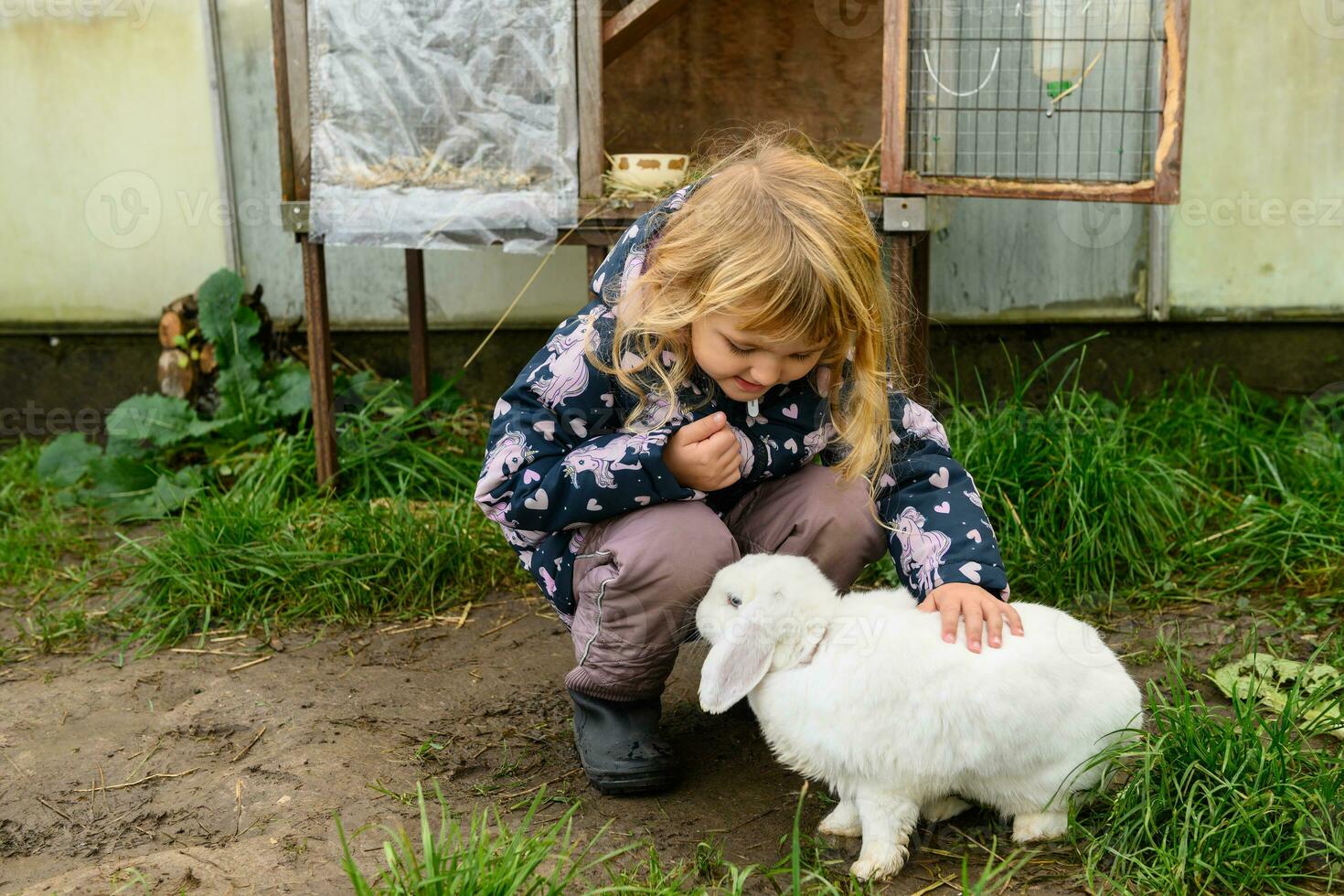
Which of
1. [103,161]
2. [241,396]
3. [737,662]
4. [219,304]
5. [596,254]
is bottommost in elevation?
[737,662]

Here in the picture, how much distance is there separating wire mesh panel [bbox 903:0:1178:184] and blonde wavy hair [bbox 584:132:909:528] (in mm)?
1117

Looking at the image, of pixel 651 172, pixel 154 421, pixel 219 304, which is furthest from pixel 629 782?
pixel 219 304

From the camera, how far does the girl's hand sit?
1.87 meters

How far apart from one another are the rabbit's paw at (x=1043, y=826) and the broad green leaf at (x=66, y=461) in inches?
134

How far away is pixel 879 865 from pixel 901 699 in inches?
11.5

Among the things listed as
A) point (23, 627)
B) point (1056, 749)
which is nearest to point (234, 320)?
point (23, 627)

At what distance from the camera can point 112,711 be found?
8.62ft

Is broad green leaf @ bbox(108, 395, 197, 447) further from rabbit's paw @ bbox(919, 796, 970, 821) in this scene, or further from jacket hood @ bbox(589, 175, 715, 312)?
rabbit's paw @ bbox(919, 796, 970, 821)

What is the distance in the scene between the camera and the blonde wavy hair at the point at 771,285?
196cm

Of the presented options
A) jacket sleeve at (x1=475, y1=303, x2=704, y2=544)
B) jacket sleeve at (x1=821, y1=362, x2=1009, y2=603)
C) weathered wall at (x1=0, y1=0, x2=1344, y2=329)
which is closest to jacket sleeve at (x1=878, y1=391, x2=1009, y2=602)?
jacket sleeve at (x1=821, y1=362, x2=1009, y2=603)

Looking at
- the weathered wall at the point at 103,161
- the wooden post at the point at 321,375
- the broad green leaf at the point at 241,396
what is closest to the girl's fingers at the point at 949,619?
the wooden post at the point at 321,375

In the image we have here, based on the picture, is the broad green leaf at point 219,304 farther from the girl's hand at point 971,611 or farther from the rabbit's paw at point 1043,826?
the rabbit's paw at point 1043,826

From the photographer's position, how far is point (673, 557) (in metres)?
2.11

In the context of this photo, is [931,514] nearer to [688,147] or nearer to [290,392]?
[290,392]
